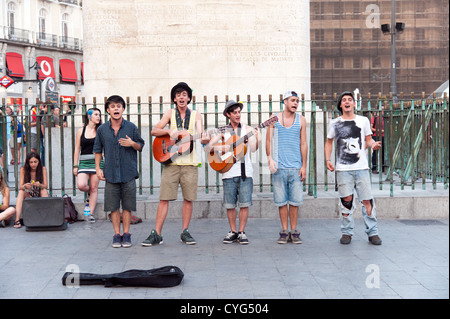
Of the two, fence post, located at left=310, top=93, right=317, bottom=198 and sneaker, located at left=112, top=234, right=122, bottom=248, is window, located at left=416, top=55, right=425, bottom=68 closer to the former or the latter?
fence post, located at left=310, top=93, right=317, bottom=198

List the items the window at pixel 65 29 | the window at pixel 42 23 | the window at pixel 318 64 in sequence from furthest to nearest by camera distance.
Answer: the window at pixel 318 64 < the window at pixel 65 29 < the window at pixel 42 23

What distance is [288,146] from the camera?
794 cm

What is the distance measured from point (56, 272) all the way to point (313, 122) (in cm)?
477

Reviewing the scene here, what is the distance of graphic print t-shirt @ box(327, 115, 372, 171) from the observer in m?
7.80

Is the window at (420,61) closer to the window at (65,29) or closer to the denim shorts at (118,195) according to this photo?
the window at (65,29)

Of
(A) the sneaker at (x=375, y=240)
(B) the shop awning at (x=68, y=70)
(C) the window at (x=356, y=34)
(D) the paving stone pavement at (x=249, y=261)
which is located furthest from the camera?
(C) the window at (x=356, y=34)

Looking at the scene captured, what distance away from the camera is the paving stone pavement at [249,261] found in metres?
5.68

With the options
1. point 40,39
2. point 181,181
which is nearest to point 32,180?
point 181,181

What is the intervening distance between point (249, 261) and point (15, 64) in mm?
43675

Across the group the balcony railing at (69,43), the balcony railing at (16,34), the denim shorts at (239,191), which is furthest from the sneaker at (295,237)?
the balcony railing at (69,43)

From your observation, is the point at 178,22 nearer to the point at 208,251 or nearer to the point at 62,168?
the point at 62,168

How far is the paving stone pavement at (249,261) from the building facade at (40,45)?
37.8 metres

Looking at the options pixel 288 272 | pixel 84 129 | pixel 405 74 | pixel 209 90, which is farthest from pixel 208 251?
pixel 405 74

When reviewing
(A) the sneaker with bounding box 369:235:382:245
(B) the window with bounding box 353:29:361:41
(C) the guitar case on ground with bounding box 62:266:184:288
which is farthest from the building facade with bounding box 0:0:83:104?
(C) the guitar case on ground with bounding box 62:266:184:288
